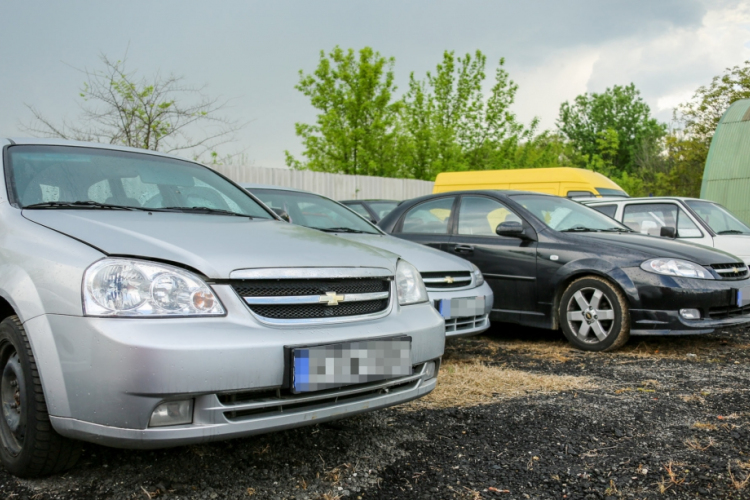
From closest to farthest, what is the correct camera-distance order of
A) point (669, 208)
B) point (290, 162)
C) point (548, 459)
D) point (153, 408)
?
point (153, 408) < point (548, 459) < point (669, 208) < point (290, 162)

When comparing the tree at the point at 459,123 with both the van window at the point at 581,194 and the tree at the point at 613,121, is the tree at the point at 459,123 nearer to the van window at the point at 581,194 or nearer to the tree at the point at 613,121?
the van window at the point at 581,194

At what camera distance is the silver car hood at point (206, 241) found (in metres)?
2.41

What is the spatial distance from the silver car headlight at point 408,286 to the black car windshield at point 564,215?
3177mm

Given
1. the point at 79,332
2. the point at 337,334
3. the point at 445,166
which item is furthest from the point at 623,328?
the point at 445,166

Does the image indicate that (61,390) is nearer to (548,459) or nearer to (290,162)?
(548,459)

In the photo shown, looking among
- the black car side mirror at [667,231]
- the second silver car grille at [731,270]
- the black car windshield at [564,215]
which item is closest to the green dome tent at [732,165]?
the black car side mirror at [667,231]

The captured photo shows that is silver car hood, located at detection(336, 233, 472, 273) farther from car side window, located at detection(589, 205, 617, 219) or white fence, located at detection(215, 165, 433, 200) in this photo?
white fence, located at detection(215, 165, 433, 200)

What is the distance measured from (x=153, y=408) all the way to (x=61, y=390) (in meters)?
0.37

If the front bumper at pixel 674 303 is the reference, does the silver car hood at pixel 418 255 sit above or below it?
above

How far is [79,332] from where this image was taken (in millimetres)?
2211

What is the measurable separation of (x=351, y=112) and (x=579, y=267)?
59.7 feet

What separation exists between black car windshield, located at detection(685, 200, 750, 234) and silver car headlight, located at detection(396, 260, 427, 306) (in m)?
5.93

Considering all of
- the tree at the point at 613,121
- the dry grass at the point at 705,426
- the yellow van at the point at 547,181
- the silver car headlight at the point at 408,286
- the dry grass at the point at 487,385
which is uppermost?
the tree at the point at 613,121

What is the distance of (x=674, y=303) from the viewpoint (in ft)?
17.1
